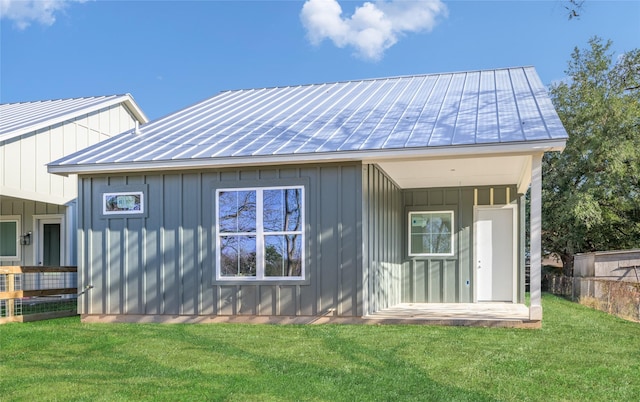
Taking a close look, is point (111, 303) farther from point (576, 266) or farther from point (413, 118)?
point (576, 266)

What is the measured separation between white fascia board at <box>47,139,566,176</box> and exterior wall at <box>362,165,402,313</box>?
1.93 ft

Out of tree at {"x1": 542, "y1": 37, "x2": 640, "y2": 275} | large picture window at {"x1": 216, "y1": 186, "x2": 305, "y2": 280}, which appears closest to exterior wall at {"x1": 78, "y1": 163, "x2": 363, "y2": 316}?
large picture window at {"x1": 216, "y1": 186, "x2": 305, "y2": 280}

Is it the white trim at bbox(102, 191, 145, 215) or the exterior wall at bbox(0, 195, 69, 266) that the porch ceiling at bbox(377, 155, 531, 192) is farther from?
the exterior wall at bbox(0, 195, 69, 266)

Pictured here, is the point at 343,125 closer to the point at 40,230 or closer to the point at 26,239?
the point at 40,230

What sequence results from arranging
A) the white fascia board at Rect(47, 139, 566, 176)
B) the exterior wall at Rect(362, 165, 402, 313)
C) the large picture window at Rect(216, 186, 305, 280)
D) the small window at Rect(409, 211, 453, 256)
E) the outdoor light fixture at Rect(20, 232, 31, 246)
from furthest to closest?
the outdoor light fixture at Rect(20, 232, 31, 246) → the small window at Rect(409, 211, 453, 256) → the exterior wall at Rect(362, 165, 402, 313) → the large picture window at Rect(216, 186, 305, 280) → the white fascia board at Rect(47, 139, 566, 176)

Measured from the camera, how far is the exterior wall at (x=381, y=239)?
895 centimetres

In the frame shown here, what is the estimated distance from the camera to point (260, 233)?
8.94m

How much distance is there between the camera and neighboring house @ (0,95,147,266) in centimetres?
1223

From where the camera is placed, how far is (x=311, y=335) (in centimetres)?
745

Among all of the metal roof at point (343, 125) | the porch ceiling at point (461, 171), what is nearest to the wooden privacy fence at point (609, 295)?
the porch ceiling at point (461, 171)

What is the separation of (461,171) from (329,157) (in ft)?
9.81

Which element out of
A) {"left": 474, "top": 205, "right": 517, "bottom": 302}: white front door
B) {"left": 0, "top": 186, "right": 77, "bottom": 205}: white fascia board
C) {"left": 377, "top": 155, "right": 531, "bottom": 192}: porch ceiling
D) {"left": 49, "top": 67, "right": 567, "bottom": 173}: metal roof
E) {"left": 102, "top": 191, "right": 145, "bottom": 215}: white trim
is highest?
{"left": 49, "top": 67, "right": 567, "bottom": 173}: metal roof

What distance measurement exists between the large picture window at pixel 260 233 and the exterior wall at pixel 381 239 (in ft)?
3.17

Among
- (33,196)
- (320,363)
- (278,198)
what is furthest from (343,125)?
(33,196)
